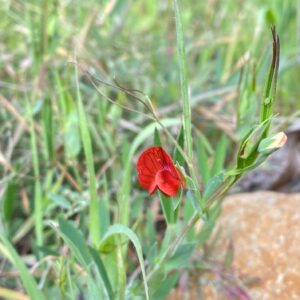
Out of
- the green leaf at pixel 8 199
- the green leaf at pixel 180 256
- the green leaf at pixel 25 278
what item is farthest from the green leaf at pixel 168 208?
the green leaf at pixel 8 199

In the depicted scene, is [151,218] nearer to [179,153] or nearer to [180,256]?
[180,256]

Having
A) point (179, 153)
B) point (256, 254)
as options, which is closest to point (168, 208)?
point (179, 153)

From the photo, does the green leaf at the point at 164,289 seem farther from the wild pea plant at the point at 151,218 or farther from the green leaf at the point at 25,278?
the green leaf at the point at 25,278

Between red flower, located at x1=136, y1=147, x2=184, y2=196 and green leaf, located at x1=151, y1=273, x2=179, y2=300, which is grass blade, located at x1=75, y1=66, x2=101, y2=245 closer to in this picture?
green leaf, located at x1=151, y1=273, x2=179, y2=300

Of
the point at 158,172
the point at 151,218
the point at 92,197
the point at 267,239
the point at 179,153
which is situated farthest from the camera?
the point at 267,239

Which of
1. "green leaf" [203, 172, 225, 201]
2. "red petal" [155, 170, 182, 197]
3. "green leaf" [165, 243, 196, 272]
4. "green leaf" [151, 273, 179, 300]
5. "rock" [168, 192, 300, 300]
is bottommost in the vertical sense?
"rock" [168, 192, 300, 300]

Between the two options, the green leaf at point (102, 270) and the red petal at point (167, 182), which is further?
the green leaf at point (102, 270)

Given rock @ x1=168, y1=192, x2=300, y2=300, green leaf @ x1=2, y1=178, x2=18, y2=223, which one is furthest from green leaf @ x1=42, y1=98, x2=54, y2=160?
rock @ x1=168, y1=192, x2=300, y2=300

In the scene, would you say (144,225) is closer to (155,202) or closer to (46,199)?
(155,202)
